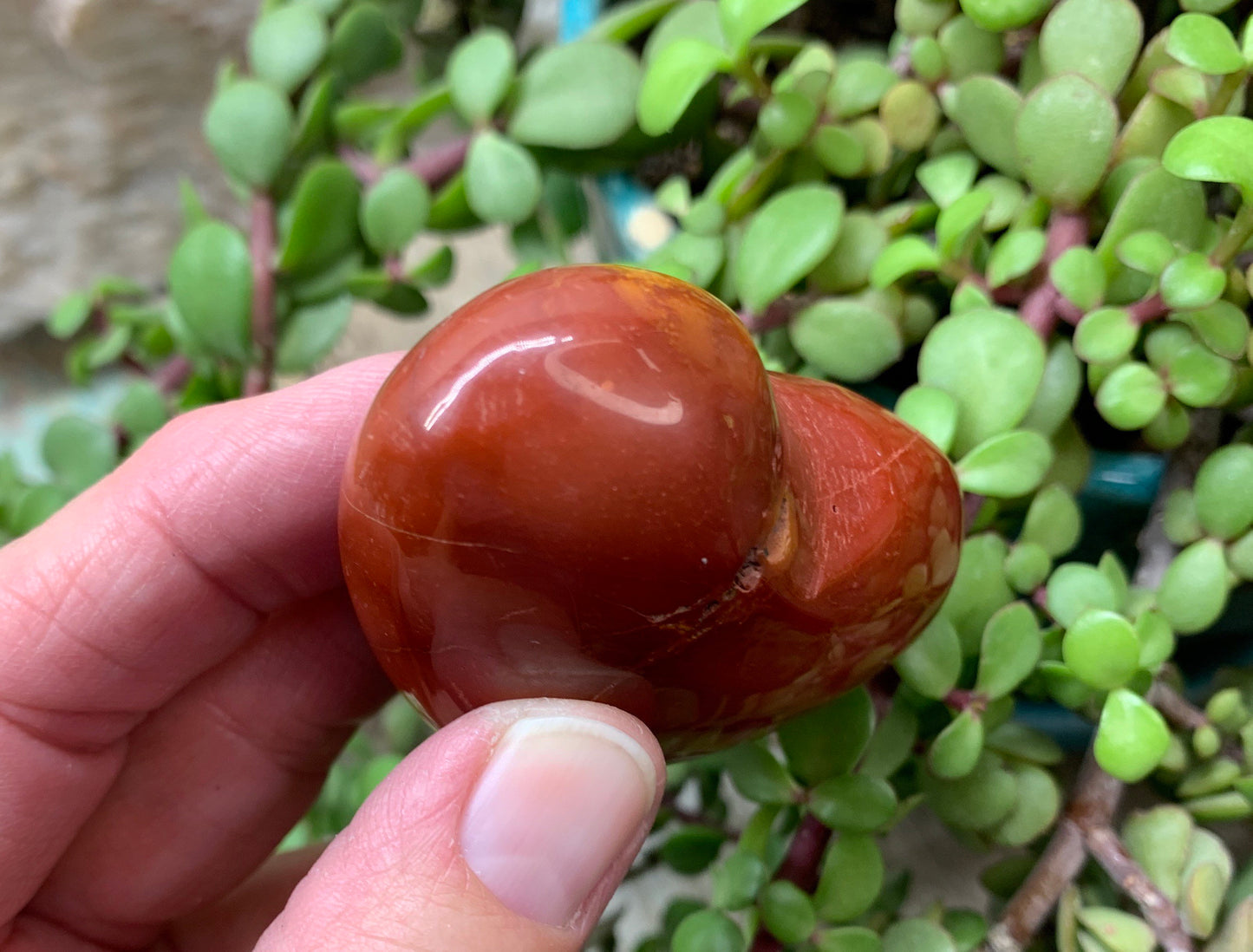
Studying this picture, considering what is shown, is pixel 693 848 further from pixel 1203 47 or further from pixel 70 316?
pixel 70 316

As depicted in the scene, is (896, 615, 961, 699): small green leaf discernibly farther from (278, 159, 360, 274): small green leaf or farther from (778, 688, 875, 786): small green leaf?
(278, 159, 360, 274): small green leaf

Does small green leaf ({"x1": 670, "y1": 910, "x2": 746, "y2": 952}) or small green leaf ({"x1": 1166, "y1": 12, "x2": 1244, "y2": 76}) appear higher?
small green leaf ({"x1": 1166, "y1": 12, "x2": 1244, "y2": 76})

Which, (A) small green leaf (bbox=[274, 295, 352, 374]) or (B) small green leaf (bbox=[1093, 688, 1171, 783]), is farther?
(A) small green leaf (bbox=[274, 295, 352, 374])

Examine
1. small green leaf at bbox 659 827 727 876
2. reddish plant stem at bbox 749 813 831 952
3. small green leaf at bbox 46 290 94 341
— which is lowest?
small green leaf at bbox 659 827 727 876

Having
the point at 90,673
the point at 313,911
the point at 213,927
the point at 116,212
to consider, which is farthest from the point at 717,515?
the point at 116,212

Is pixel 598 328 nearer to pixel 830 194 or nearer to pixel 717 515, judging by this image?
pixel 717 515

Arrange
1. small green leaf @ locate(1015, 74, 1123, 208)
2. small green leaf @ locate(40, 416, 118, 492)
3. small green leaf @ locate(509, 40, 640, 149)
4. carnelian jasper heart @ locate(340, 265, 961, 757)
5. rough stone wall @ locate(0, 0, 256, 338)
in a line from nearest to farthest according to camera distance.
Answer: carnelian jasper heart @ locate(340, 265, 961, 757) → small green leaf @ locate(1015, 74, 1123, 208) → small green leaf @ locate(509, 40, 640, 149) → small green leaf @ locate(40, 416, 118, 492) → rough stone wall @ locate(0, 0, 256, 338)

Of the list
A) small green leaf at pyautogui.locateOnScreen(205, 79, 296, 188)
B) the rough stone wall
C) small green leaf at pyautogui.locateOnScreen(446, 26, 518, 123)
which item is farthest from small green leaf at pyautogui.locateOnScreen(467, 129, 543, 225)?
the rough stone wall

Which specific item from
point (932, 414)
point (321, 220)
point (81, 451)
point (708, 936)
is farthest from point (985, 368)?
point (81, 451)
